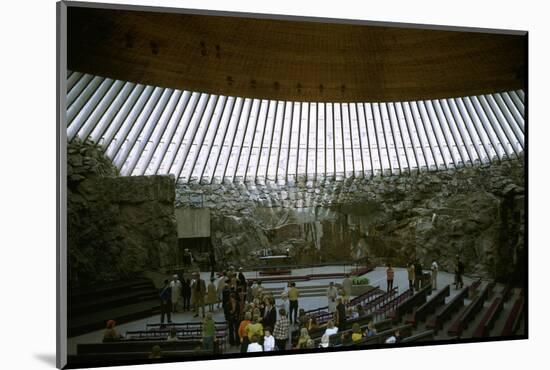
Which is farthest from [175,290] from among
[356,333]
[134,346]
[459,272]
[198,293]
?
[459,272]

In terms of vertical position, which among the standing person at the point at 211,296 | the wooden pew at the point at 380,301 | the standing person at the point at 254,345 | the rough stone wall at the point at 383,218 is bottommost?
the standing person at the point at 254,345

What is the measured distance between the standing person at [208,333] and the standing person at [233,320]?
0.77 ft

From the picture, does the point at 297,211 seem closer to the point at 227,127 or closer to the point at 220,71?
the point at 227,127

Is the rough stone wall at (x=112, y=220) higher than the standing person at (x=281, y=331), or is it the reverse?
the rough stone wall at (x=112, y=220)

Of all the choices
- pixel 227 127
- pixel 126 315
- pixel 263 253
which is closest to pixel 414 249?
pixel 263 253

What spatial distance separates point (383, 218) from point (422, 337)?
5.92 feet

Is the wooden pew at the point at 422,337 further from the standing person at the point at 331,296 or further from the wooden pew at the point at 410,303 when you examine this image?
the standing person at the point at 331,296

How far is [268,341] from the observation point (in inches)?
359

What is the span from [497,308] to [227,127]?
4801mm

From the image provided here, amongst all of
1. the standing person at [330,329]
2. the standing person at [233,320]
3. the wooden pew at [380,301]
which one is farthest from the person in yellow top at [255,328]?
the wooden pew at [380,301]

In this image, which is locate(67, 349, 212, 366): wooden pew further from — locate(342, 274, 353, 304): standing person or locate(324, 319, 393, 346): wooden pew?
locate(342, 274, 353, 304): standing person

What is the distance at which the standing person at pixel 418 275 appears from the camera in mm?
9797

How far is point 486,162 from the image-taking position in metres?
10.2

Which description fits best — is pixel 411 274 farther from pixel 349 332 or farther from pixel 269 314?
pixel 269 314
